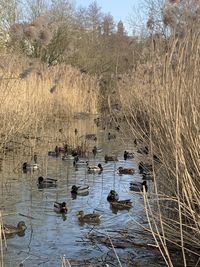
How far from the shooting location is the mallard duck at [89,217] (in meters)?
6.34

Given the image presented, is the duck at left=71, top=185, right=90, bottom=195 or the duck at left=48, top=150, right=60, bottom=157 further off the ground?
the duck at left=48, top=150, right=60, bottom=157

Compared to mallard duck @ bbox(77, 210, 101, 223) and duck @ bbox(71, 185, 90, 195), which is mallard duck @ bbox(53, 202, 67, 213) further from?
duck @ bbox(71, 185, 90, 195)

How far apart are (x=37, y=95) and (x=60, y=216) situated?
8.22 m

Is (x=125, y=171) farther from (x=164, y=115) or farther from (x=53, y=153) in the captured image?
(x=164, y=115)

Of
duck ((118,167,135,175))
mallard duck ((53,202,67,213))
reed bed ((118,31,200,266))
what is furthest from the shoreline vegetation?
duck ((118,167,135,175))

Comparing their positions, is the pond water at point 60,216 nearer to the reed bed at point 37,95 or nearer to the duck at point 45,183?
the duck at point 45,183

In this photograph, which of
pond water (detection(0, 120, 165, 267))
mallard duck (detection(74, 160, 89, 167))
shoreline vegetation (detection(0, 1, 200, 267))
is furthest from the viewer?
mallard duck (detection(74, 160, 89, 167))

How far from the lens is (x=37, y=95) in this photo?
14.5 meters

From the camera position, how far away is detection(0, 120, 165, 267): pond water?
5.20 m

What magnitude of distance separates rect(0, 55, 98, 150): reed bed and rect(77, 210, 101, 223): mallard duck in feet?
6.06

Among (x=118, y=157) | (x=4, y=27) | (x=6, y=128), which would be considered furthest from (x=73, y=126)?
(x=6, y=128)

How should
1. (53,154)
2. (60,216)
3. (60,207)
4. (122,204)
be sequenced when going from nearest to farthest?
(60,216) < (60,207) < (122,204) < (53,154)

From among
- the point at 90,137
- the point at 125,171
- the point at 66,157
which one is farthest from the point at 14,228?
the point at 90,137

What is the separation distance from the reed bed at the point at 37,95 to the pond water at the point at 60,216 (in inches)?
33.3
